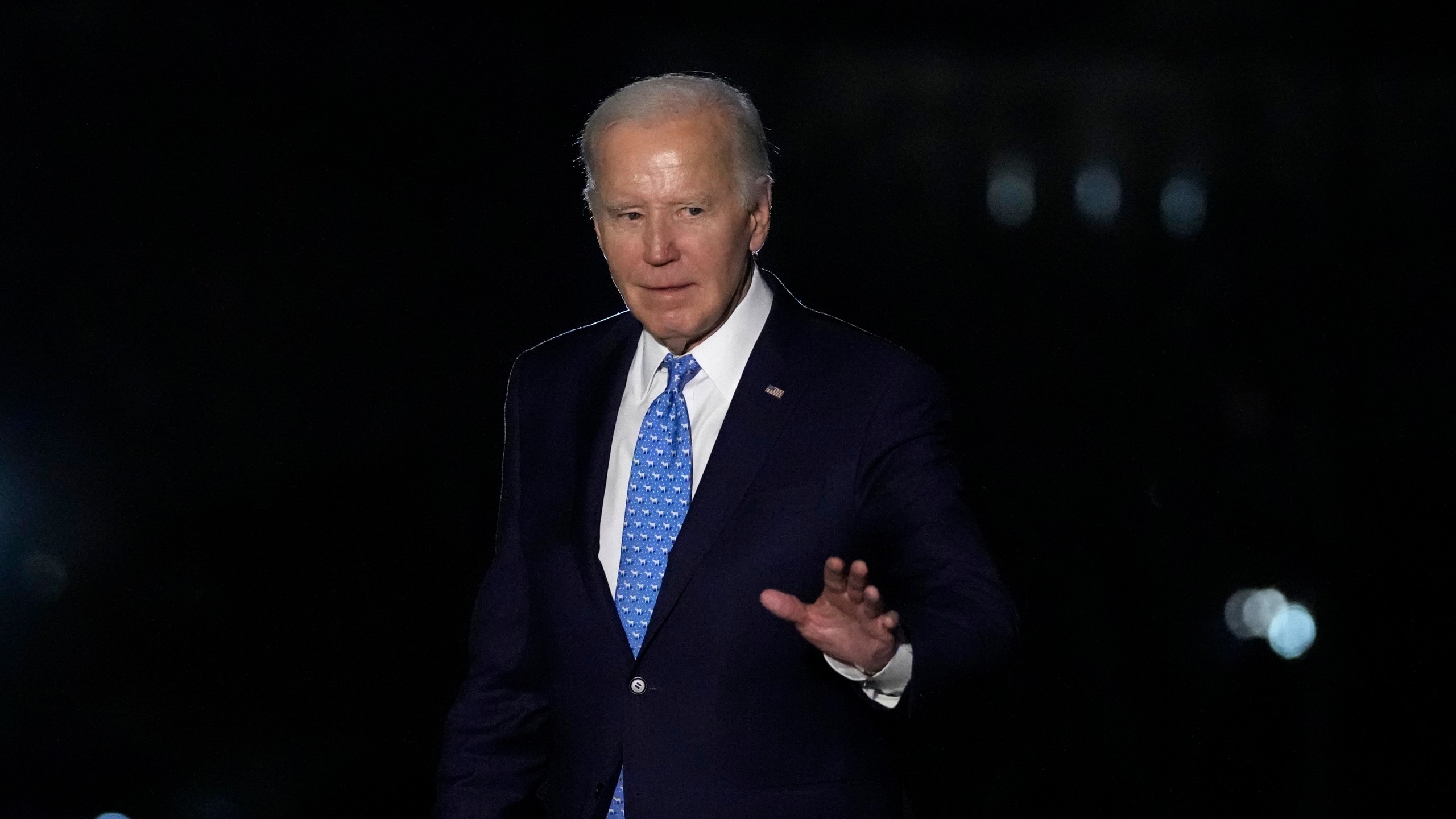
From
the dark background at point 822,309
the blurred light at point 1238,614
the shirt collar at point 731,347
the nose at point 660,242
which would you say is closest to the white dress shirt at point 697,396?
the shirt collar at point 731,347

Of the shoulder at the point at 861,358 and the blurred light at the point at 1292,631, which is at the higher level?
the shoulder at the point at 861,358

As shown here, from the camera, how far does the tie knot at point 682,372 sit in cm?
189

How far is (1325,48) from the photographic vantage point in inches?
117

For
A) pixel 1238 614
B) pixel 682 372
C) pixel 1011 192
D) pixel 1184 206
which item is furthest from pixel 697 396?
pixel 1238 614

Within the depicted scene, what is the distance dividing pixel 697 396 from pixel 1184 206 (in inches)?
61.2

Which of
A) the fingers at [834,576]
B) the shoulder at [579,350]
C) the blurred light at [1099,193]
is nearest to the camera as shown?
the fingers at [834,576]

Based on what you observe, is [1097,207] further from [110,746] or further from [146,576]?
[110,746]

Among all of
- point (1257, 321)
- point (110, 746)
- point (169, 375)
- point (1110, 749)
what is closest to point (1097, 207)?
point (1257, 321)

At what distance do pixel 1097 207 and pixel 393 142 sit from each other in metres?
1.48

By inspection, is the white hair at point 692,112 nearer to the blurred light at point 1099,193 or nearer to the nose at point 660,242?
the nose at point 660,242

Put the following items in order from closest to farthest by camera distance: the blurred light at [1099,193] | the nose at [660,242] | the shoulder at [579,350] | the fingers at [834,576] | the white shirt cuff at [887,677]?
the fingers at [834,576]
the white shirt cuff at [887,677]
the nose at [660,242]
the shoulder at [579,350]
the blurred light at [1099,193]

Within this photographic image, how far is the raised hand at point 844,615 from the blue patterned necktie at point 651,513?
0.32 metres

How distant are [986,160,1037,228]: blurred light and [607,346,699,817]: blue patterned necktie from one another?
143 centimetres

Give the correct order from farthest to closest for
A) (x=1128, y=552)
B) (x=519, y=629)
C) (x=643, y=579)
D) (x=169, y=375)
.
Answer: (x=1128, y=552)
(x=169, y=375)
(x=519, y=629)
(x=643, y=579)
